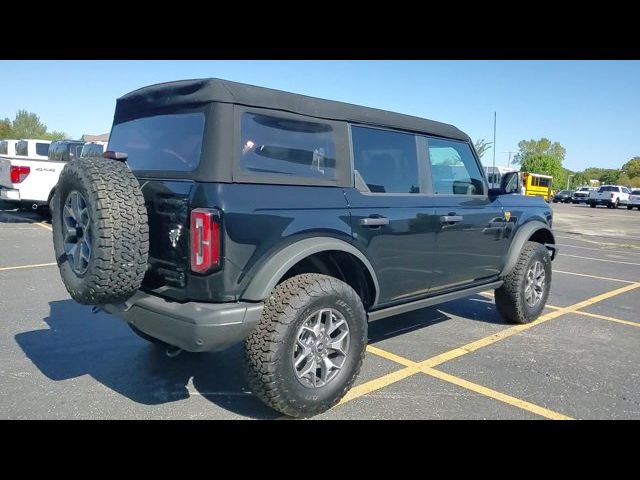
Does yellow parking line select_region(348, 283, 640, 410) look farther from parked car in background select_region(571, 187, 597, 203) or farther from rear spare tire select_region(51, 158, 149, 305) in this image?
parked car in background select_region(571, 187, 597, 203)

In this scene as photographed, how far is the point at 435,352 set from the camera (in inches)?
165

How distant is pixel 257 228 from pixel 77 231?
3.76 feet

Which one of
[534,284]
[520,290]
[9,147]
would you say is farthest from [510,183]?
[9,147]

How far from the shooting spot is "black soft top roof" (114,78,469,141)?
2787 mm

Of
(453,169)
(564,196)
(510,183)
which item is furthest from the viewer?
(564,196)

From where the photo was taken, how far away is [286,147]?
9.98 feet

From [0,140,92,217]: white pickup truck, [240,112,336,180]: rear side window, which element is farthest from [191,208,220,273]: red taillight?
[0,140,92,217]: white pickup truck

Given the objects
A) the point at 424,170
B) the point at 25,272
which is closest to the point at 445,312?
the point at 424,170

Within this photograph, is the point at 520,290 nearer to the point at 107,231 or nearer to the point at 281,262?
the point at 281,262

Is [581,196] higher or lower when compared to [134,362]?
higher

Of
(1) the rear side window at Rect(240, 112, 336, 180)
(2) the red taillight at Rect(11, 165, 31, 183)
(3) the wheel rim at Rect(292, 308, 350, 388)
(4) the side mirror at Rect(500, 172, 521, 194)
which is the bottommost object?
(3) the wheel rim at Rect(292, 308, 350, 388)

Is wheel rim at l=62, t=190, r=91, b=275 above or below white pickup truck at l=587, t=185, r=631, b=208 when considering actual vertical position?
below
